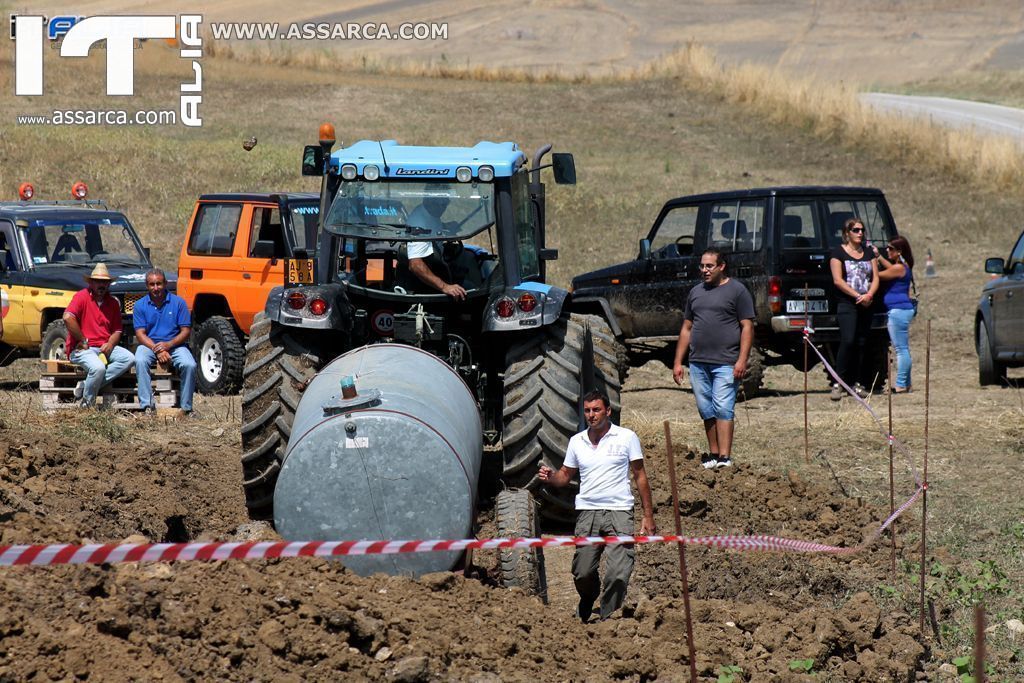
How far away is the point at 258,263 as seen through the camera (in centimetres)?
1494

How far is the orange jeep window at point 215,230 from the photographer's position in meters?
15.2

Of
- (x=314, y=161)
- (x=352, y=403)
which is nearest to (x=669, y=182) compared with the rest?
(x=314, y=161)

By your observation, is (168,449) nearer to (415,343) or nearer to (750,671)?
(415,343)

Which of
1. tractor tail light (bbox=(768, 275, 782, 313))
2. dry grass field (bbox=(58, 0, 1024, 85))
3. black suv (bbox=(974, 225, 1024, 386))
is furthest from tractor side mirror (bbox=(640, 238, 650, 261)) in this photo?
dry grass field (bbox=(58, 0, 1024, 85))

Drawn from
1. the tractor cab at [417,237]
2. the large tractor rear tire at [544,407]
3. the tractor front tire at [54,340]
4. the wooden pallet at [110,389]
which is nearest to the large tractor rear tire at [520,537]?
the large tractor rear tire at [544,407]

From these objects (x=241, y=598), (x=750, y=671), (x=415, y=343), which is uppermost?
(x=415, y=343)

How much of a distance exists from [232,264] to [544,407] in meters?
8.24

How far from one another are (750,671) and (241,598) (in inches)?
89.3

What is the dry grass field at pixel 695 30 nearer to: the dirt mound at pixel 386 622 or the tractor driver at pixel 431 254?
the tractor driver at pixel 431 254

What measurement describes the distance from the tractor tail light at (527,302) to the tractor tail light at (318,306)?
1.14 metres

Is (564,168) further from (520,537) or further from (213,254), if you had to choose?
(213,254)

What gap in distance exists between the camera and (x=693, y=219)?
15.0 m

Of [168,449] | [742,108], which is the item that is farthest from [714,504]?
Result: [742,108]

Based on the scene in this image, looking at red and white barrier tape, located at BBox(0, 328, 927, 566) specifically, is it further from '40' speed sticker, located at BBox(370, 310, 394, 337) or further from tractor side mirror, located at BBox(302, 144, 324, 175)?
tractor side mirror, located at BBox(302, 144, 324, 175)
